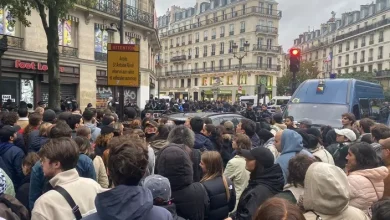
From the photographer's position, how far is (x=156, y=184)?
256 centimetres

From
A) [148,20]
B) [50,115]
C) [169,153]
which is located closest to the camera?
[169,153]

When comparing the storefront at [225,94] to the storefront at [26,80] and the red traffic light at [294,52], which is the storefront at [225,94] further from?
the red traffic light at [294,52]

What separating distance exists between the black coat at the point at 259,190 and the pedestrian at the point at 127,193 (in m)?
1.19

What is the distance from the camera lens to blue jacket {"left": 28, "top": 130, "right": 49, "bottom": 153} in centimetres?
488

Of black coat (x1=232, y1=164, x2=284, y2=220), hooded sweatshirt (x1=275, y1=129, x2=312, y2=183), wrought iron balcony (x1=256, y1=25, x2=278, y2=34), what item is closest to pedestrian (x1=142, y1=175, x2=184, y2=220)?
black coat (x1=232, y1=164, x2=284, y2=220)

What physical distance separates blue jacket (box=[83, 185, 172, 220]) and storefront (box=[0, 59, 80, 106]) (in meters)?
17.7

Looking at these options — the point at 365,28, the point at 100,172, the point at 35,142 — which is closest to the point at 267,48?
the point at 365,28

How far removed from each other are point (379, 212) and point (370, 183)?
125cm

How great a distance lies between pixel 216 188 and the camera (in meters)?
3.56

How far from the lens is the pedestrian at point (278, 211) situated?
66.3 inches

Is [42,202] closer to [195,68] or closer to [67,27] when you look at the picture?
[67,27]

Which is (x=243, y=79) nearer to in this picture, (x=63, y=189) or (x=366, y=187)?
(x=366, y=187)

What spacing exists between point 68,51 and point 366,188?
66.9ft

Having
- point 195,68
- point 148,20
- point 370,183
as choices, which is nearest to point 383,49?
point 195,68
